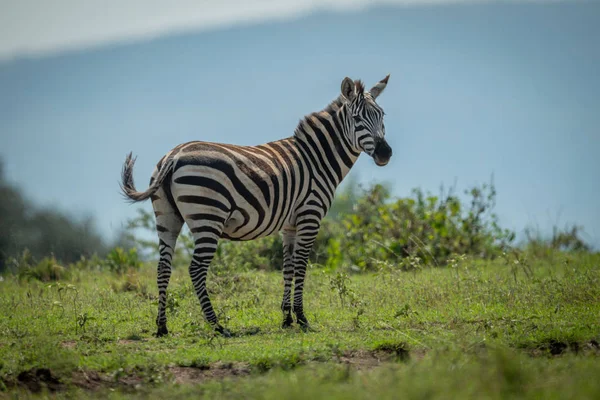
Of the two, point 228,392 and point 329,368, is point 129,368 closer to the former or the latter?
point 228,392

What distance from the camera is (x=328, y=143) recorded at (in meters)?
10.3

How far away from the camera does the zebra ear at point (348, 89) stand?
1013 centimetres

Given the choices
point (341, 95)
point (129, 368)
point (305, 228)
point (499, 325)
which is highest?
point (341, 95)

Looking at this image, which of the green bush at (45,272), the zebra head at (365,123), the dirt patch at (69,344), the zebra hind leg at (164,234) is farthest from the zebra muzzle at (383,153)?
the green bush at (45,272)

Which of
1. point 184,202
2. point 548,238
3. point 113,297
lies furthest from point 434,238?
point 184,202

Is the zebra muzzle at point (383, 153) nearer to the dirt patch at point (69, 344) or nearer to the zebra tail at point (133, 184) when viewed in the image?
the zebra tail at point (133, 184)

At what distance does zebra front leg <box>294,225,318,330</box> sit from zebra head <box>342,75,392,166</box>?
148 centimetres

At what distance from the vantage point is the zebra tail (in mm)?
8750

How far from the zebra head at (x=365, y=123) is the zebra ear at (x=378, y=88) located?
0.42 m

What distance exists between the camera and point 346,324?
9398mm

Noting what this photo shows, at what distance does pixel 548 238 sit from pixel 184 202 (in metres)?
12.8

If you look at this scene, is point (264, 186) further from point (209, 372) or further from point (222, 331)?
point (209, 372)

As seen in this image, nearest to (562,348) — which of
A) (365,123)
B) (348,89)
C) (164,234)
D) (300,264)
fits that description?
(300,264)

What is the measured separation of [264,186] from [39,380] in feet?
13.0
